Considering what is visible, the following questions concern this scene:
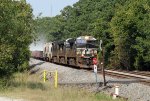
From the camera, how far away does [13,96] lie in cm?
2052

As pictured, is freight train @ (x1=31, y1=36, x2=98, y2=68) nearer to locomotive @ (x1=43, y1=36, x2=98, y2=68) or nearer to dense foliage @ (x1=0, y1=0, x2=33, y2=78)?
locomotive @ (x1=43, y1=36, x2=98, y2=68)

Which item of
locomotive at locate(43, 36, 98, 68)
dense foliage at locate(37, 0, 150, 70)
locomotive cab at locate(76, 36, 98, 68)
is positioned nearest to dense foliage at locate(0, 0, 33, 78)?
dense foliage at locate(37, 0, 150, 70)

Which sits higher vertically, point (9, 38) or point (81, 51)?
point (9, 38)

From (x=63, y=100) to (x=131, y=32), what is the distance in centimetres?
2837

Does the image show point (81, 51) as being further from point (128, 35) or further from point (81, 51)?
point (128, 35)

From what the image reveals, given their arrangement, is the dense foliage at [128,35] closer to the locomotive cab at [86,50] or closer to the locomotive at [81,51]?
the locomotive at [81,51]

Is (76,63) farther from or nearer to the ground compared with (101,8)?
nearer to the ground

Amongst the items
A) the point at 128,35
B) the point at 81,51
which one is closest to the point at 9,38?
the point at 81,51

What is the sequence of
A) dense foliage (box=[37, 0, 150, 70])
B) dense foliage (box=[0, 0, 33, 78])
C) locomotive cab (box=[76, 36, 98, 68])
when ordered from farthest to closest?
locomotive cab (box=[76, 36, 98, 68]) → dense foliage (box=[37, 0, 150, 70]) → dense foliage (box=[0, 0, 33, 78])

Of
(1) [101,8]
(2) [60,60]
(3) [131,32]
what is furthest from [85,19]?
(3) [131,32]

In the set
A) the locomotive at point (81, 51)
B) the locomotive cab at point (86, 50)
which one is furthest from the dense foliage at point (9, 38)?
the locomotive cab at point (86, 50)

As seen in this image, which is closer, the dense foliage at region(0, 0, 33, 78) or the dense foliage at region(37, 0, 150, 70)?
the dense foliage at region(0, 0, 33, 78)

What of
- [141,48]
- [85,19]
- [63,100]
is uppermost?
[85,19]

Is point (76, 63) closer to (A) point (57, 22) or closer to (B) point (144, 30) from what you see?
(B) point (144, 30)
